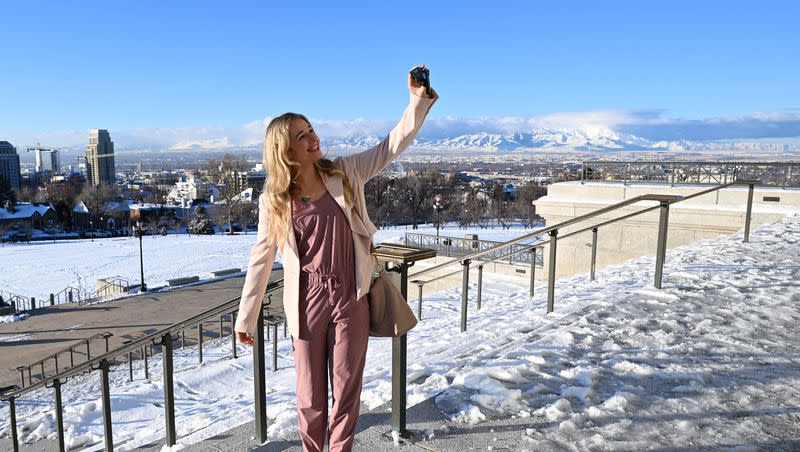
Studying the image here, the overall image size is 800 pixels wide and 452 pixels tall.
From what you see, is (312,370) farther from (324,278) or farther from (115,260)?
(115,260)

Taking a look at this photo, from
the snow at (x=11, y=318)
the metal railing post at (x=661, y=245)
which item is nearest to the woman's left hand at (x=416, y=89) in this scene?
the metal railing post at (x=661, y=245)

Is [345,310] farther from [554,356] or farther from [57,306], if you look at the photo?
[57,306]

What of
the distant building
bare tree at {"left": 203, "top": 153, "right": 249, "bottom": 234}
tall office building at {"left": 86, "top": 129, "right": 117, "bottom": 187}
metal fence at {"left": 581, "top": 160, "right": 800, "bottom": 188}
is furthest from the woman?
tall office building at {"left": 86, "top": 129, "right": 117, "bottom": 187}

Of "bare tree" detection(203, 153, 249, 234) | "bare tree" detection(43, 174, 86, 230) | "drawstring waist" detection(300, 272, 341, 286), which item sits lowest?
"bare tree" detection(43, 174, 86, 230)

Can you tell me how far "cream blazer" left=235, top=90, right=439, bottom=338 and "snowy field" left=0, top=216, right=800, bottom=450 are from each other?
1139mm

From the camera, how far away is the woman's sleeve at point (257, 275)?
2.50 meters

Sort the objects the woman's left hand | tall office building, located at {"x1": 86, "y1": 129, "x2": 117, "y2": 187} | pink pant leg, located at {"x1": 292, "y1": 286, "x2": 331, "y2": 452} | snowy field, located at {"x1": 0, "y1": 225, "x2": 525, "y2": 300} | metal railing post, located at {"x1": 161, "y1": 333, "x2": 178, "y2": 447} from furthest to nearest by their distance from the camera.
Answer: tall office building, located at {"x1": 86, "y1": 129, "x2": 117, "y2": 187} → snowy field, located at {"x1": 0, "y1": 225, "x2": 525, "y2": 300} → metal railing post, located at {"x1": 161, "y1": 333, "x2": 178, "y2": 447} → pink pant leg, located at {"x1": 292, "y1": 286, "x2": 331, "y2": 452} → the woman's left hand

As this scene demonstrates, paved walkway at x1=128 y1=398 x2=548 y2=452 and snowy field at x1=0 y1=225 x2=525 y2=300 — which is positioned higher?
paved walkway at x1=128 y1=398 x2=548 y2=452

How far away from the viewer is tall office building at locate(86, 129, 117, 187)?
164125 millimetres

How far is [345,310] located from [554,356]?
241cm

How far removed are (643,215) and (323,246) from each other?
11.1 meters

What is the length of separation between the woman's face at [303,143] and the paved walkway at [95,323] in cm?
1320

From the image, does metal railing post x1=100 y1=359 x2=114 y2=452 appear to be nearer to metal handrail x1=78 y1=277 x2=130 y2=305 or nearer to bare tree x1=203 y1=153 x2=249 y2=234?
metal handrail x1=78 y1=277 x2=130 y2=305

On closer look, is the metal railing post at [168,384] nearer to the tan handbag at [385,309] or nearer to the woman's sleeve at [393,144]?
the tan handbag at [385,309]
